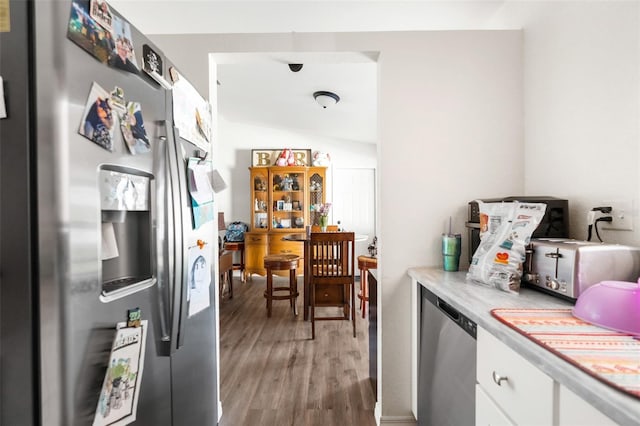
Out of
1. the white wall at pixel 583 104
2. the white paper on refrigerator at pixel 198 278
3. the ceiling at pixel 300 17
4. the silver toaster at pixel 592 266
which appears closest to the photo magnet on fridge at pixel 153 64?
the white paper on refrigerator at pixel 198 278

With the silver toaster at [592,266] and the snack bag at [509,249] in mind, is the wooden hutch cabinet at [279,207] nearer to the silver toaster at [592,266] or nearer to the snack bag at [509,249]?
the snack bag at [509,249]

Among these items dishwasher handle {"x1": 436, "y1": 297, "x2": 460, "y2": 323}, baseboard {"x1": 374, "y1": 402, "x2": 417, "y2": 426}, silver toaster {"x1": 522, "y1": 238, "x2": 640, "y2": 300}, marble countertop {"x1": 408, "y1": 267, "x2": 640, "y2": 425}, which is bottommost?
baseboard {"x1": 374, "y1": 402, "x2": 417, "y2": 426}

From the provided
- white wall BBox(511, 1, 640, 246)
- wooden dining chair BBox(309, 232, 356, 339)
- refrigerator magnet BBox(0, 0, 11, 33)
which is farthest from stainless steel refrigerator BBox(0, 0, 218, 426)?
wooden dining chair BBox(309, 232, 356, 339)

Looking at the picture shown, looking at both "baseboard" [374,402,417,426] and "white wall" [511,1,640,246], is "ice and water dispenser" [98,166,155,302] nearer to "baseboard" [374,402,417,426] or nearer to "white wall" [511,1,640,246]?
"baseboard" [374,402,417,426]

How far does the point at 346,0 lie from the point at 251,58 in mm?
656

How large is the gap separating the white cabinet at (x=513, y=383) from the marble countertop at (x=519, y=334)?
0.04m

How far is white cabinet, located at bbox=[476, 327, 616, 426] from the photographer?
0.61 meters

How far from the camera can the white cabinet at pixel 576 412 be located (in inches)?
21.7

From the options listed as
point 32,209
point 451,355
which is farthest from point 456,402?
point 32,209

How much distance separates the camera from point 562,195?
4.53 ft

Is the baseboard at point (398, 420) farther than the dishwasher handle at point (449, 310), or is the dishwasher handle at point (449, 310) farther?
the baseboard at point (398, 420)

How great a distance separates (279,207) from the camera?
522 centimetres

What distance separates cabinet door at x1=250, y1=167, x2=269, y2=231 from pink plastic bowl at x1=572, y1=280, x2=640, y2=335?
4.68 metres

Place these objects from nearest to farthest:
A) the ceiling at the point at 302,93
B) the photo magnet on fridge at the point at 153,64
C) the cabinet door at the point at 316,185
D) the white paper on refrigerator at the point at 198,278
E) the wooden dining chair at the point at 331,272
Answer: the photo magnet on fridge at the point at 153,64 → the white paper on refrigerator at the point at 198,278 → the ceiling at the point at 302,93 → the wooden dining chair at the point at 331,272 → the cabinet door at the point at 316,185
